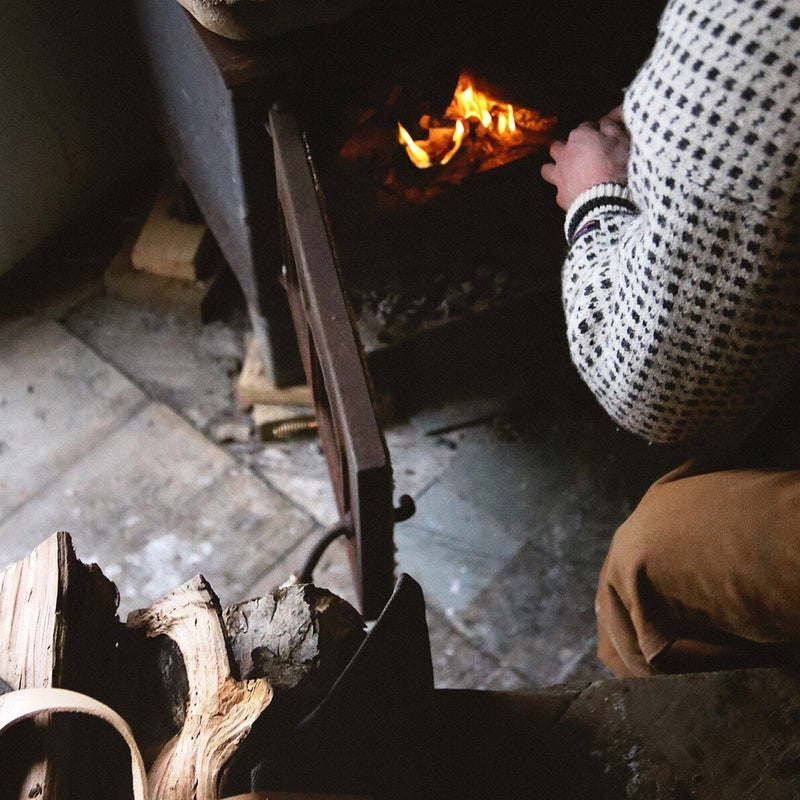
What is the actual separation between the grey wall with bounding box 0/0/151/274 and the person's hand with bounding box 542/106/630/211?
1.28m

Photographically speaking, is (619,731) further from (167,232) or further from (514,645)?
(167,232)

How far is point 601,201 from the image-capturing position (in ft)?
3.33

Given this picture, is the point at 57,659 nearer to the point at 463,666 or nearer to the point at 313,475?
the point at 463,666

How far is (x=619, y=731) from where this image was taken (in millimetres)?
1001

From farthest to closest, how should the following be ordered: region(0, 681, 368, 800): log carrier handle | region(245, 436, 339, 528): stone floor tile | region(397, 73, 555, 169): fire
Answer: region(245, 436, 339, 528): stone floor tile → region(397, 73, 555, 169): fire → region(0, 681, 368, 800): log carrier handle

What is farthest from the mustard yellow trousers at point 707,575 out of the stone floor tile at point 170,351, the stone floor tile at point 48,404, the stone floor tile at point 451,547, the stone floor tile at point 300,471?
the stone floor tile at point 48,404

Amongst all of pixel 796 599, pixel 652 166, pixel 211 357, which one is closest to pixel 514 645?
pixel 796 599

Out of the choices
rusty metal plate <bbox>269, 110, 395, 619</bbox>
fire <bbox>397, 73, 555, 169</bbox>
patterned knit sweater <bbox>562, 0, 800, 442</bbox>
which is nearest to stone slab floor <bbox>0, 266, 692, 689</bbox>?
fire <bbox>397, 73, 555, 169</bbox>

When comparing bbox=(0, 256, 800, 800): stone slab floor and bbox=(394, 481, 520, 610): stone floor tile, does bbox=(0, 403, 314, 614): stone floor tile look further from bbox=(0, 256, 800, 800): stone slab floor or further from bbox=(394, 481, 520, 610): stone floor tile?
bbox=(394, 481, 520, 610): stone floor tile

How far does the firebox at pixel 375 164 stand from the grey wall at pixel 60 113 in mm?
302

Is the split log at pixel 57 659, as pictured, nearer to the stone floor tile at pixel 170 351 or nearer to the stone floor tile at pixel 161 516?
the stone floor tile at pixel 161 516

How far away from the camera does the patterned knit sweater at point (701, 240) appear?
67 centimetres

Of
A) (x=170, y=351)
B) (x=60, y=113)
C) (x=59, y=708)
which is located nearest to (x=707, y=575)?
(x=59, y=708)

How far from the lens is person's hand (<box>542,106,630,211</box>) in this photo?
1042 mm
